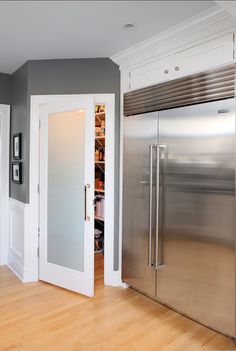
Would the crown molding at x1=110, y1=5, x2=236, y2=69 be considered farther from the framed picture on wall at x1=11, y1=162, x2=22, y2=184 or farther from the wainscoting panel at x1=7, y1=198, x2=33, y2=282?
the wainscoting panel at x1=7, y1=198, x2=33, y2=282

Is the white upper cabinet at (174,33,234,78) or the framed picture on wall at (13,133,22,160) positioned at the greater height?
the white upper cabinet at (174,33,234,78)

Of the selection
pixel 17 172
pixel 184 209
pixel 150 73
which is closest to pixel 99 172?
pixel 17 172

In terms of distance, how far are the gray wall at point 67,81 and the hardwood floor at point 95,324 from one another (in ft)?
1.93

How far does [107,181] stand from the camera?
3.21 metres

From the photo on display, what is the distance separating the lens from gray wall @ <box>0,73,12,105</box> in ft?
12.5

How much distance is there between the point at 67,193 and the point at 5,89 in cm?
176

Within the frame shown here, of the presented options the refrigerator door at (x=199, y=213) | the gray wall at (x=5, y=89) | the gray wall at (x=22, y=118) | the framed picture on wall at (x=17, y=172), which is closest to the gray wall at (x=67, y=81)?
the gray wall at (x=22, y=118)

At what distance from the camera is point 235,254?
7.11ft

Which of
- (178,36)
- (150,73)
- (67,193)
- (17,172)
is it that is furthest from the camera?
(17,172)

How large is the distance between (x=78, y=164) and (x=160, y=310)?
1.60 metres

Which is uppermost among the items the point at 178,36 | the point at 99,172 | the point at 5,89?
the point at 178,36

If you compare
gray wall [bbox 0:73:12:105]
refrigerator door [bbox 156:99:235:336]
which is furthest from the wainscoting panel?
refrigerator door [bbox 156:99:235:336]

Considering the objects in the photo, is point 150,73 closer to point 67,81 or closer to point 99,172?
point 67,81

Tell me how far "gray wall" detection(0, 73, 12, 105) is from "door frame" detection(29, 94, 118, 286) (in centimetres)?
73
